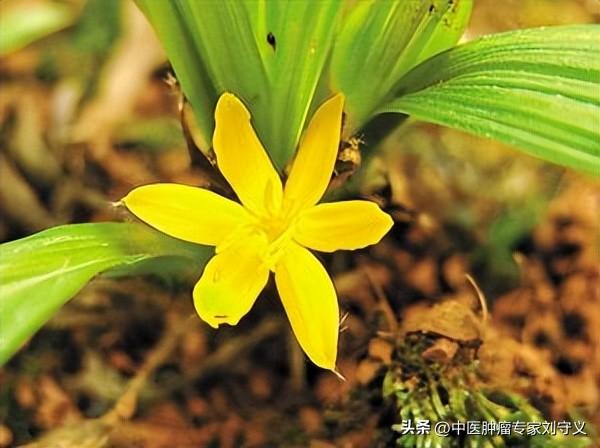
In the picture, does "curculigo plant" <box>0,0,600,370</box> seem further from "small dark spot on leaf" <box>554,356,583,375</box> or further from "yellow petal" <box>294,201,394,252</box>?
"small dark spot on leaf" <box>554,356,583,375</box>

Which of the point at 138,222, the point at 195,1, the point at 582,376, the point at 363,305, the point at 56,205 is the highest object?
the point at 195,1

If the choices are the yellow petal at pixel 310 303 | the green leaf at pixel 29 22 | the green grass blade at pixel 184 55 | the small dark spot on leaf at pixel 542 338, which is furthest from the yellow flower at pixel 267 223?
the green leaf at pixel 29 22

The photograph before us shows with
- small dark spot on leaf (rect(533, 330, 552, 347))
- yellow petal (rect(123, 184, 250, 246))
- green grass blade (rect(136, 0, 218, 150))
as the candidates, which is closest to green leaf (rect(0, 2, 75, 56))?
green grass blade (rect(136, 0, 218, 150))

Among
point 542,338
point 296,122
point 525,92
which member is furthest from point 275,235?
point 542,338

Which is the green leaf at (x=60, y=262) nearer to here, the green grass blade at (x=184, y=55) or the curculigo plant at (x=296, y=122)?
the curculigo plant at (x=296, y=122)

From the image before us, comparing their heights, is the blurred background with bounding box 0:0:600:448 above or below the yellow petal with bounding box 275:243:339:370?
below

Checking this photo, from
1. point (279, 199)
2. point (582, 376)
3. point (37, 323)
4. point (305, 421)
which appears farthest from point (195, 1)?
point (582, 376)

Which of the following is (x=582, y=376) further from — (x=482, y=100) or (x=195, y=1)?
(x=195, y=1)

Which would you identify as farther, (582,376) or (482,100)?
(582,376)

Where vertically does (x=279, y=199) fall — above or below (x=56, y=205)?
A: above
